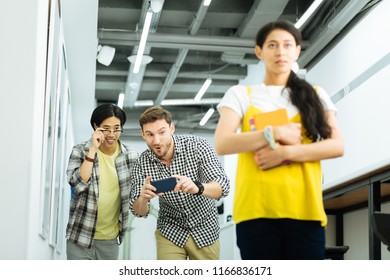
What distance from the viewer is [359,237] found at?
19.7 ft

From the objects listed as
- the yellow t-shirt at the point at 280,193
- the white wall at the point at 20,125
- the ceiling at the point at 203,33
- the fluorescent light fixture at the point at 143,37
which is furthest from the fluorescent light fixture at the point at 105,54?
the yellow t-shirt at the point at 280,193

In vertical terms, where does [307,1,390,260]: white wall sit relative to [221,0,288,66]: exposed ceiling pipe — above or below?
below

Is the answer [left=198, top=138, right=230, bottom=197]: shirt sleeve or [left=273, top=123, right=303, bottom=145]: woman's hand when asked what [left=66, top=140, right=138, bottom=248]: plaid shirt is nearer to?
[left=198, top=138, right=230, bottom=197]: shirt sleeve

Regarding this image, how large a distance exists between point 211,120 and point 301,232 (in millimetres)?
11760

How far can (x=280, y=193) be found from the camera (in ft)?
5.90

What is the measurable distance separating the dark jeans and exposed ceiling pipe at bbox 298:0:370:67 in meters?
5.20

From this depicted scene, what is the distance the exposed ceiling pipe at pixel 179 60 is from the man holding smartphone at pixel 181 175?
5011 mm

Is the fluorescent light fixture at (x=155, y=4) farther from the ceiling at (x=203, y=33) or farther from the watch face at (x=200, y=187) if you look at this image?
the watch face at (x=200, y=187)

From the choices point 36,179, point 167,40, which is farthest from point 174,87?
point 36,179

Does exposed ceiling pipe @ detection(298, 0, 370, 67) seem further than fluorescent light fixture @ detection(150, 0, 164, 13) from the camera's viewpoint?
No

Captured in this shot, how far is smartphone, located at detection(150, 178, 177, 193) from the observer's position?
2428mm

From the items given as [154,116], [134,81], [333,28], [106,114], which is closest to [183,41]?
[333,28]

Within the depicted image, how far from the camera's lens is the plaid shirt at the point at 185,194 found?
8.88ft

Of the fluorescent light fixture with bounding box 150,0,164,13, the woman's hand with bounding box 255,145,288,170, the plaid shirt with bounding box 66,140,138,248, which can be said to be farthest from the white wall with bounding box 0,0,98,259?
the fluorescent light fixture with bounding box 150,0,164,13
